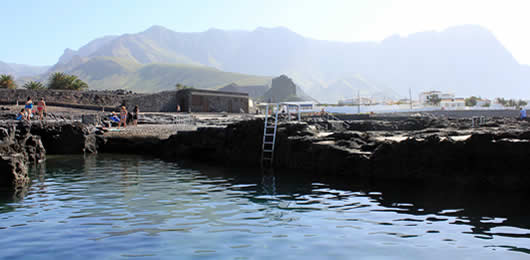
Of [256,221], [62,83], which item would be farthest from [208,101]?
[256,221]

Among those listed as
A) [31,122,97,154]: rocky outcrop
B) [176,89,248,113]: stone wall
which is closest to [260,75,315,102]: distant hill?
[176,89,248,113]: stone wall

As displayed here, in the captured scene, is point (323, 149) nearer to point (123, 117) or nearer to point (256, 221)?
point (256, 221)

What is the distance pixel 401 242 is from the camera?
641 cm

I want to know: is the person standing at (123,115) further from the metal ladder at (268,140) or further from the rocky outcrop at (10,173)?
the rocky outcrop at (10,173)

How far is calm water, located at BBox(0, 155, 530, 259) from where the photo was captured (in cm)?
598

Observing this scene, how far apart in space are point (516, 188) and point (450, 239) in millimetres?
5056

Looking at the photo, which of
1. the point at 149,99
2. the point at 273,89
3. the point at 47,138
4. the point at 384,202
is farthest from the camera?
the point at 273,89

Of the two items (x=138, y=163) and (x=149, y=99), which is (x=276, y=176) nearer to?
(x=138, y=163)

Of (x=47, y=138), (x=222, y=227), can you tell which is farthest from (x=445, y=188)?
(x=47, y=138)

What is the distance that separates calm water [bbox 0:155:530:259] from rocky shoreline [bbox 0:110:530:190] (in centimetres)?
111

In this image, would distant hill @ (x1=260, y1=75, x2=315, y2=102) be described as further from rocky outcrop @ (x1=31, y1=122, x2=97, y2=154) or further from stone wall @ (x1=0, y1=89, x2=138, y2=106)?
rocky outcrop @ (x1=31, y1=122, x2=97, y2=154)

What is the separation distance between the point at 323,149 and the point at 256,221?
7.56 m

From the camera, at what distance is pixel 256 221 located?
776cm

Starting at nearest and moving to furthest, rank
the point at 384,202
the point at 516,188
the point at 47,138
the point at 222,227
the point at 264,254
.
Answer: the point at 264,254, the point at 222,227, the point at 384,202, the point at 516,188, the point at 47,138
